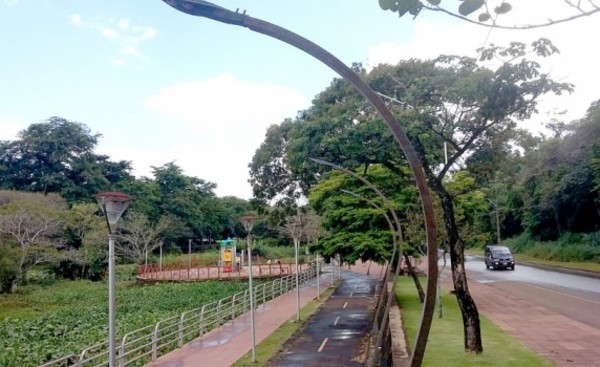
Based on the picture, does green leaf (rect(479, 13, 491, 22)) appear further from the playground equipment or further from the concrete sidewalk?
the playground equipment

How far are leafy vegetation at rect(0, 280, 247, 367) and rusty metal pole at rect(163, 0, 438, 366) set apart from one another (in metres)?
12.3

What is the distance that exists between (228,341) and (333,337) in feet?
9.97

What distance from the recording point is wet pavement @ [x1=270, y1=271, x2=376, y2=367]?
516 inches

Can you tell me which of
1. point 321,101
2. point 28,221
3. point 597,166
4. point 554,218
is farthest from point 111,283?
point 554,218

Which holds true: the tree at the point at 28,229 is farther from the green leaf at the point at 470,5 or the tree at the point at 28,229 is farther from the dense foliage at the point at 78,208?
the green leaf at the point at 470,5

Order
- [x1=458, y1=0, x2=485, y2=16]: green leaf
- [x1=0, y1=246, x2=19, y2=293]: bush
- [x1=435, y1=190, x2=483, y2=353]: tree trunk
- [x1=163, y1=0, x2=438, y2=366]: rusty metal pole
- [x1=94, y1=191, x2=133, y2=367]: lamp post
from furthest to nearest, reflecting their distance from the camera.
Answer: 1. [x1=0, y1=246, x2=19, y2=293]: bush
2. [x1=435, y1=190, x2=483, y2=353]: tree trunk
3. [x1=94, y1=191, x2=133, y2=367]: lamp post
4. [x1=163, y1=0, x2=438, y2=366]: rusty metal pole
5. [x1=458, y1=0, x2=485, y2=16]: green leaf

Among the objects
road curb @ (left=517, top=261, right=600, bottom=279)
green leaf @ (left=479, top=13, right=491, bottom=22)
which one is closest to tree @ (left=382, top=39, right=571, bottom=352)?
green leaf @ (left=479, top=13, right=491, bottom=22)

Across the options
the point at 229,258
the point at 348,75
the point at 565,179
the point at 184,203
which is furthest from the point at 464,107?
the point at 184,203

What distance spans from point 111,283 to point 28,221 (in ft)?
104

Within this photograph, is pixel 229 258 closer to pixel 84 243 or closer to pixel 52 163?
pixel 84 243

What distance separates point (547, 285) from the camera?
81.4 feet

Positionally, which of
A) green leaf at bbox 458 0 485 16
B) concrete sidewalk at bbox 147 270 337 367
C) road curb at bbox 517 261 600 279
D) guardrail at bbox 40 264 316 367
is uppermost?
green leaf at bbox 458 0 485 16

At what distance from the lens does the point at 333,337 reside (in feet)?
53.0

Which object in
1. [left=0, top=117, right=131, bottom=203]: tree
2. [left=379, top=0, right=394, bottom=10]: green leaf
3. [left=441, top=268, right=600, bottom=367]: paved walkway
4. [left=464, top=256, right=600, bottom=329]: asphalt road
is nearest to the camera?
[left=379, top=0, right=394, bottom=10]: green leaf
